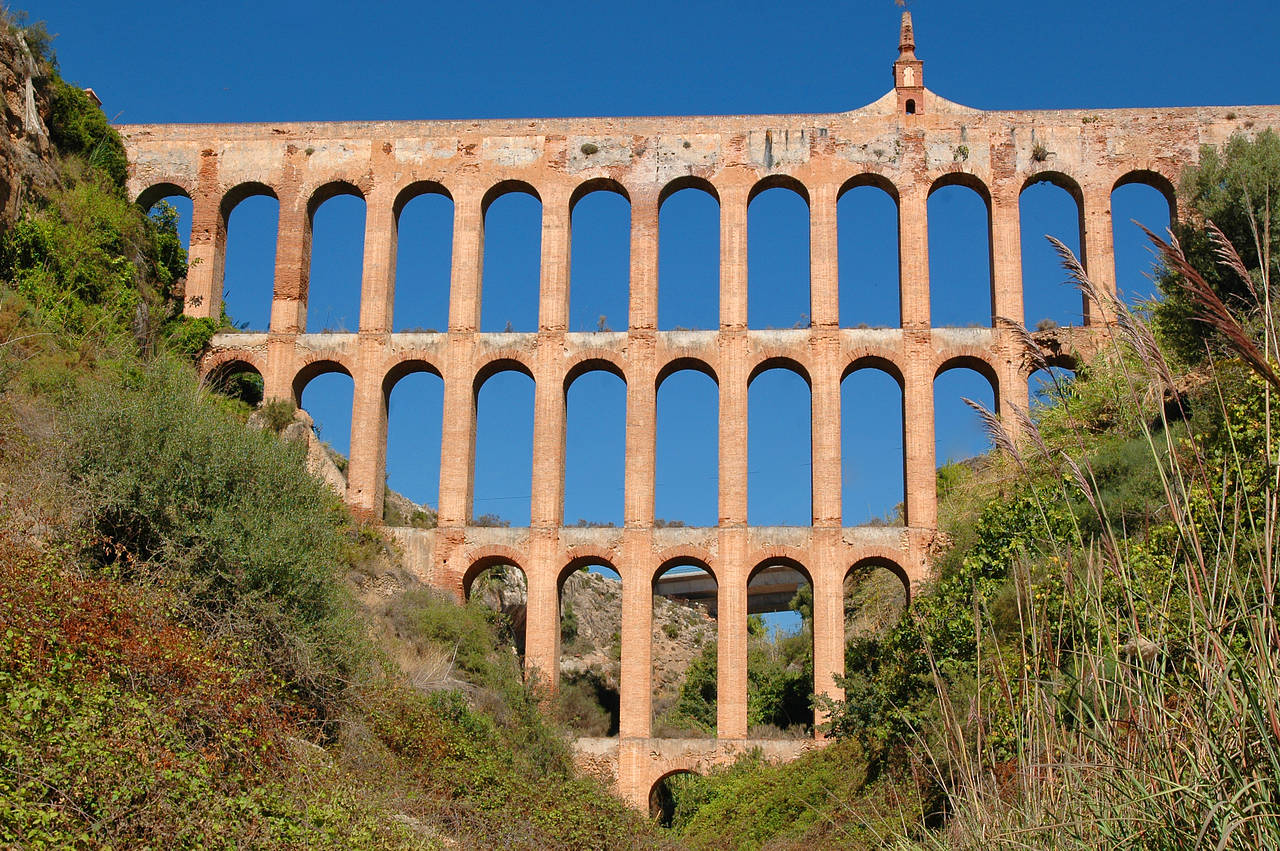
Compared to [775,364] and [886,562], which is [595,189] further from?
[886,562]

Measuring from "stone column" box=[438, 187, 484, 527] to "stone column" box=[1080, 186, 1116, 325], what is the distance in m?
11.9

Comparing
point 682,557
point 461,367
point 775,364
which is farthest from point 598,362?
point 682,557

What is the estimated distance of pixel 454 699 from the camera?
1788 cm

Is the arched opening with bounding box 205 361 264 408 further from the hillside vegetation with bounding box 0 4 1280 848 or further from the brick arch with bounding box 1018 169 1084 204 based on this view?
the brick arch with bounding box 1018 169 1084 204

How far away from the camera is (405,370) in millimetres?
26031

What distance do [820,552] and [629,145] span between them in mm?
9134

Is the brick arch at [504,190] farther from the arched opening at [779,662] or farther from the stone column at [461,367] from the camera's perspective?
the arched opening at [779,662]

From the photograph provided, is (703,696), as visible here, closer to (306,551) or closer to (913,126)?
(913,126)

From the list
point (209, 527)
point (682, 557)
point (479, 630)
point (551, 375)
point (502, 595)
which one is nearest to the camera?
point (209, 527)

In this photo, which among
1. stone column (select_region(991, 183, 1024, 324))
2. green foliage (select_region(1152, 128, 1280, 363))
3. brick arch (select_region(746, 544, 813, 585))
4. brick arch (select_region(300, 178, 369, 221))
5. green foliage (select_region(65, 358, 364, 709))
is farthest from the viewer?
brick arch (select_region(300, 178, 369, 221))

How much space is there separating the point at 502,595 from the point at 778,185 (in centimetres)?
1131

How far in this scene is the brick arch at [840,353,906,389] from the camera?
2497 centimetres

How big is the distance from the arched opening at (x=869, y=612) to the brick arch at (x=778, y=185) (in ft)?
24.8

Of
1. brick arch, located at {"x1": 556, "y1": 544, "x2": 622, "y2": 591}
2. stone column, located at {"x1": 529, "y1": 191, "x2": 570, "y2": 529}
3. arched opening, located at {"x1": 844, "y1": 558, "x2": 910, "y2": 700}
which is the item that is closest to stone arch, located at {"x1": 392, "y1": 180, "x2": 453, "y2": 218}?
stone column, located at {"x1": 529, "y1": 191, "x2": 570, "y2": 529}
